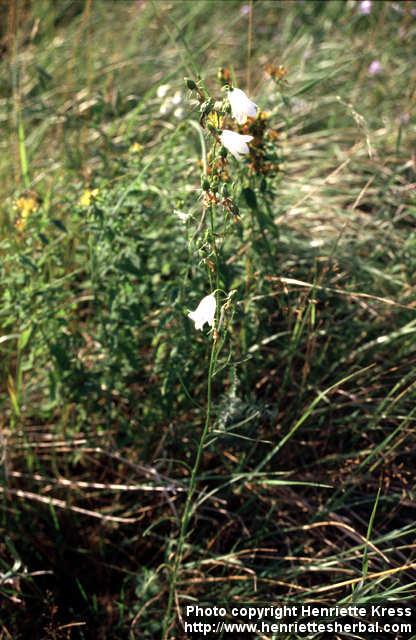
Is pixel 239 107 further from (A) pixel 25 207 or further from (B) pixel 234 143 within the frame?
(A) pixel 25 207

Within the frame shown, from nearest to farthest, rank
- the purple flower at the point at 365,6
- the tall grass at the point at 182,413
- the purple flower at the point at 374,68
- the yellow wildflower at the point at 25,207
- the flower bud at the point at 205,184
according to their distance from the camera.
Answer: the flower bud at the point at 205,184, the tall grass at the point at 182,413, the yellow wildflower at the point at 25,207, the purple flower at the point at 365,6, the purple flower at the point at 374,68

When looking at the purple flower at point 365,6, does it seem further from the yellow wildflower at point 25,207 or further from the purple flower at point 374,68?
the yellow wildflower at point 25,207

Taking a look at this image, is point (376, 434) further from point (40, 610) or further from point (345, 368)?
point (40, 610)

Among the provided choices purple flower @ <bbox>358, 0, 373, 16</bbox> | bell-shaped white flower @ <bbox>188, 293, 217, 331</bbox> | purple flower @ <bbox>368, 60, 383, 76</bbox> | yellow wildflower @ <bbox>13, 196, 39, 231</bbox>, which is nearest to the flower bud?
bell-shaped white flower @ <bbox>188, 293, 217, 331</bbox>

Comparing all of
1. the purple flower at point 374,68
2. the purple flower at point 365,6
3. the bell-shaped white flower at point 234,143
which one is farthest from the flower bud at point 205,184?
the purple flower at point 374,68

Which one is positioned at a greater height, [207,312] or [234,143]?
[234,143]

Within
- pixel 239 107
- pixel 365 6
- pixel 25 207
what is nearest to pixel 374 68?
pixel 365 6

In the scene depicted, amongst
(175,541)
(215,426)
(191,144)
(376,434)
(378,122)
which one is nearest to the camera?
(215,426)

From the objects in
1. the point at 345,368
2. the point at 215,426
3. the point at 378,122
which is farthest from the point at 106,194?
the point at 378,122
